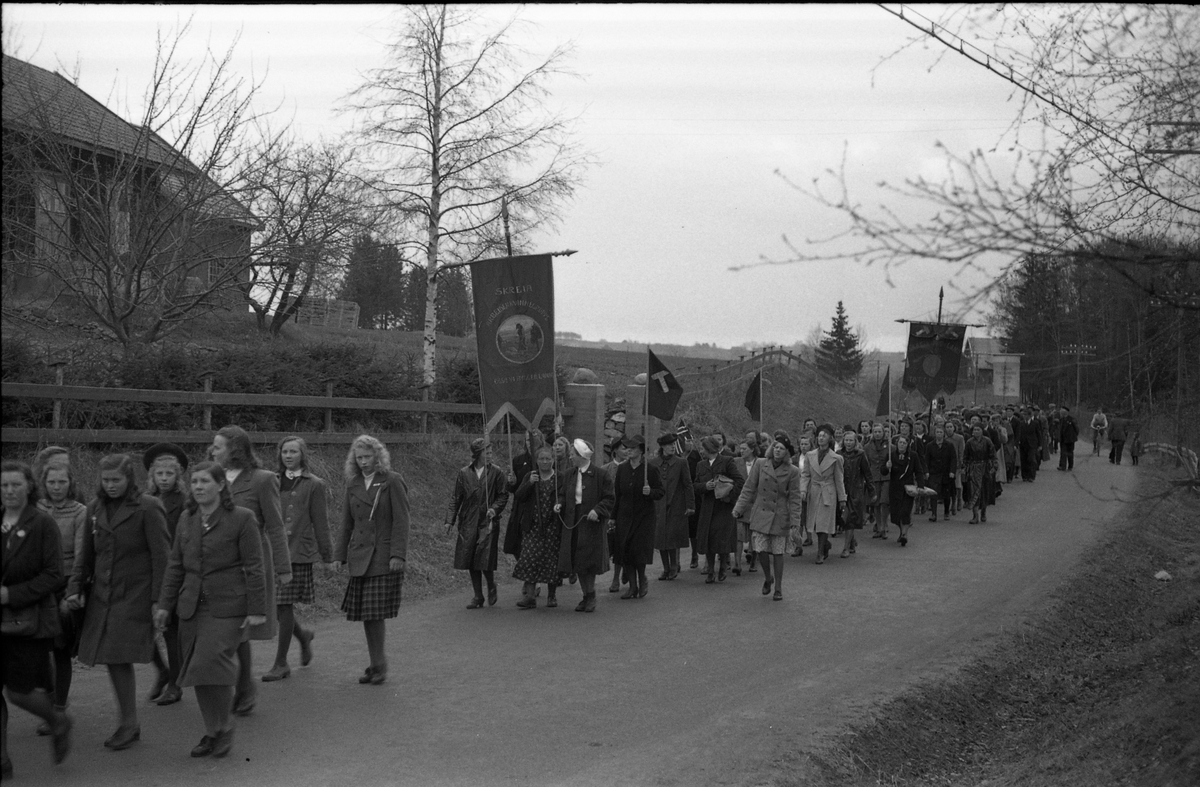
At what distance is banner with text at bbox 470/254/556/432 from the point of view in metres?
13.1

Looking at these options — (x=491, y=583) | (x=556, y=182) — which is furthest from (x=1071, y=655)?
(x=556, y=182)

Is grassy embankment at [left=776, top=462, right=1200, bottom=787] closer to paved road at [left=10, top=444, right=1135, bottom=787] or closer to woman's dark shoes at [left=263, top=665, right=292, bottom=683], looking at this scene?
paved road at [left=10, top=444, right=1135, bottom=787]

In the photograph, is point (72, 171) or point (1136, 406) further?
point (72, 171)

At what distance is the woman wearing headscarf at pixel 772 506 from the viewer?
13.6m

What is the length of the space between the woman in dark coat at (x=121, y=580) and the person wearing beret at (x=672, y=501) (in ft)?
27.5

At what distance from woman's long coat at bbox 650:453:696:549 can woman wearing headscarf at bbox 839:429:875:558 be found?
3878mm

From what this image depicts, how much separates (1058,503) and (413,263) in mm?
15613

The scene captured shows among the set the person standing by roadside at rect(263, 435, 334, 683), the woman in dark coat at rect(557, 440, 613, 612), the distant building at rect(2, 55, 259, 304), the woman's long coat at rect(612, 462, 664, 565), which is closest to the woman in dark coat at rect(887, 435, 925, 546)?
the woman's long coat at rect(612, 462, 664, 565)

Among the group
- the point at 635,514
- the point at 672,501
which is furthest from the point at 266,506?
the point at 672,501

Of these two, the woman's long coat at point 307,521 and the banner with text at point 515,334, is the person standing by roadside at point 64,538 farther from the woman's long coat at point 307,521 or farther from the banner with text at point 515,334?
the banner with text at point 515,334

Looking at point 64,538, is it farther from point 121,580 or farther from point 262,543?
point 262,543

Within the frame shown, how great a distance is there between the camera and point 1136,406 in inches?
288

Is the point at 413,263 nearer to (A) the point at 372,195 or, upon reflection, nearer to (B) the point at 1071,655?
(A) the point at 372,195

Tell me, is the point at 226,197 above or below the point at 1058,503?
above
